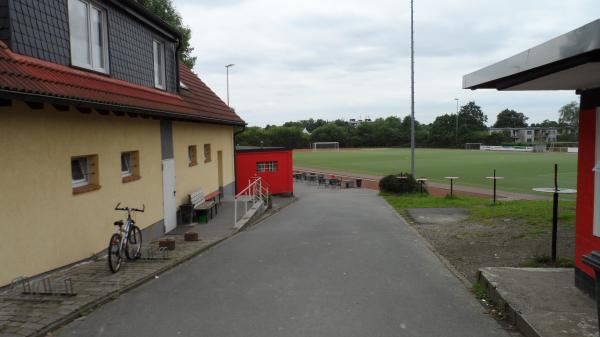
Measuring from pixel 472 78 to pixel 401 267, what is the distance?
3.48 meters

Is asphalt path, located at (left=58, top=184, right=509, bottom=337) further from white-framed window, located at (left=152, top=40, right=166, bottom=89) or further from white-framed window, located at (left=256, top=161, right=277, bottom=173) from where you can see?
white-framed window, located at (left=256, top=161, right=277, bottom=173)

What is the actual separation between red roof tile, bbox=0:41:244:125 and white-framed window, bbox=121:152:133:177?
1199 millimetres

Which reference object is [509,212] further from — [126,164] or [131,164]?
[126,164]

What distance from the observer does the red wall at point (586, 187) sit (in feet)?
20.5

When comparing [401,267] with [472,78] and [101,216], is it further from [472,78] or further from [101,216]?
[101,216]

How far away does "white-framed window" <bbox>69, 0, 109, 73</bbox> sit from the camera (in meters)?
8.94

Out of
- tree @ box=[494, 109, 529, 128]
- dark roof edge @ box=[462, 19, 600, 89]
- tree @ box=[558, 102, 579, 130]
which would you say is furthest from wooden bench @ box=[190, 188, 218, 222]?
tree @ box=[494, 109, 529, 128]

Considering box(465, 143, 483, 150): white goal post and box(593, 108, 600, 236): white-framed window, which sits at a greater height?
box(593, 108, 600, 236): white-framed window

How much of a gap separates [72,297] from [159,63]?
29.7 feet

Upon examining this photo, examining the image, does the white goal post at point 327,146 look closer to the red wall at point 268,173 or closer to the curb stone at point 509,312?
the red wall at point 268,173

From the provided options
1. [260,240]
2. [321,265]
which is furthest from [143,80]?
[321,265]

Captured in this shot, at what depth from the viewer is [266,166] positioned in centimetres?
2712

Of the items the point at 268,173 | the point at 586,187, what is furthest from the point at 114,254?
the point at 268,173

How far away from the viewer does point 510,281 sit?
662 cm
